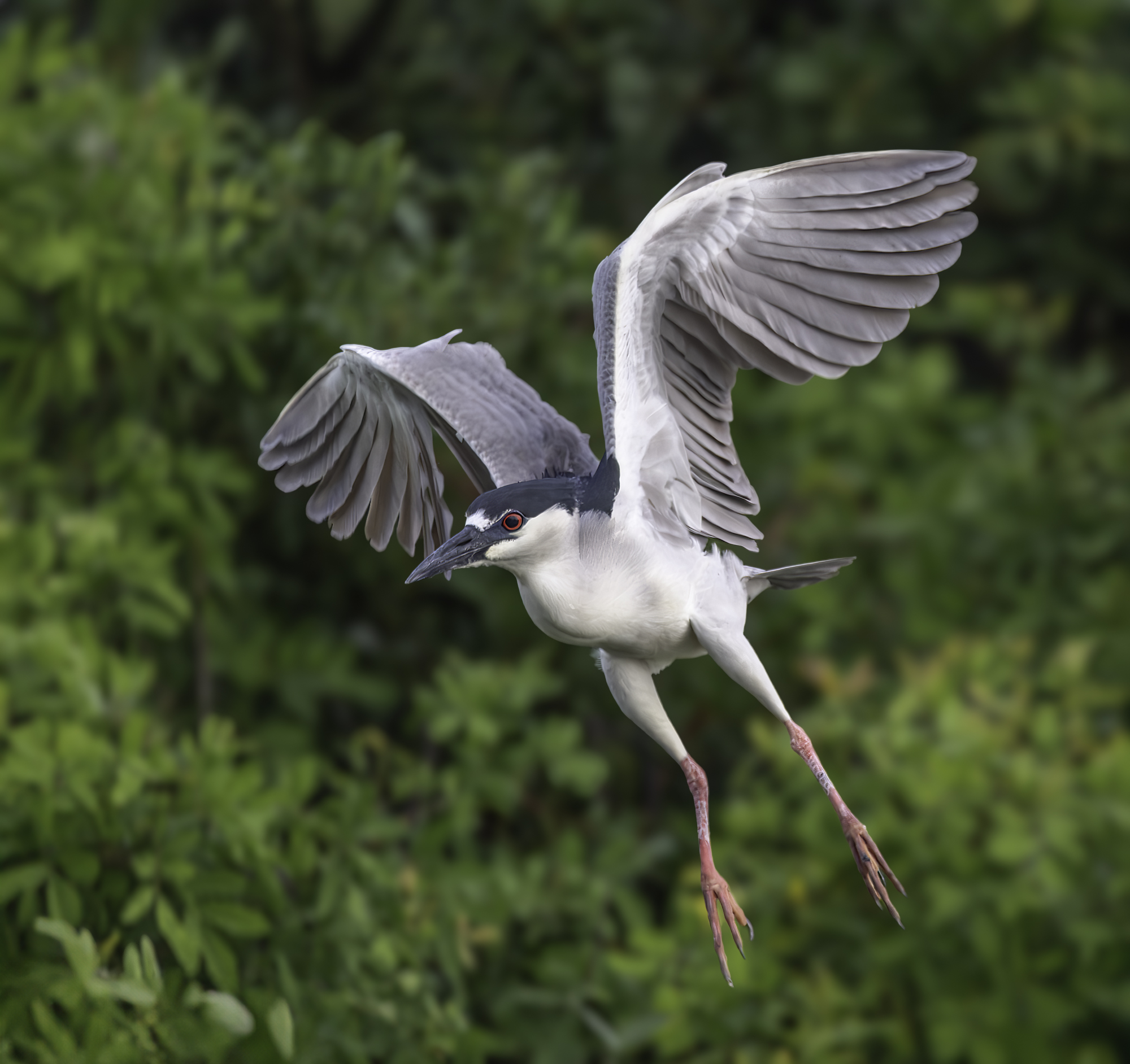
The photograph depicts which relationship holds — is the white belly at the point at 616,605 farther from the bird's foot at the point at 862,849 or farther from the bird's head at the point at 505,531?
the bird's foot at the point at 862,849

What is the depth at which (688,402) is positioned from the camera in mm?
2141

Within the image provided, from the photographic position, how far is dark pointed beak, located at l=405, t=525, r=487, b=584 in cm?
179

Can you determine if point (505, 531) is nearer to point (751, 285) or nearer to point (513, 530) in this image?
point (513, 530)

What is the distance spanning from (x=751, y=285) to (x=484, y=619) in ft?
8.37

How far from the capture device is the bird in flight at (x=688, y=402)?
1879mm

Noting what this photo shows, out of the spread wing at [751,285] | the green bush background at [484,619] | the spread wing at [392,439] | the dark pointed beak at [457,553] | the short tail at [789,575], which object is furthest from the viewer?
the green bush background at [484,619]

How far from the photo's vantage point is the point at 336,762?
15.8 feet

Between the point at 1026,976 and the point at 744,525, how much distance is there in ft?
6.87

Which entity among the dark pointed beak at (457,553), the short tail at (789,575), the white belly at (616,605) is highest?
the dark pointed beak at (457,553)

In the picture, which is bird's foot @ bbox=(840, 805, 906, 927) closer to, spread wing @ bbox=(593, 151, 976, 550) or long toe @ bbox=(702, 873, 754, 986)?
long toe @ bbox=(702, 873, 754, 986)

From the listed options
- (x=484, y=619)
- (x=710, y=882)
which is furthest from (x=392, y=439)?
(x=484, y=619)

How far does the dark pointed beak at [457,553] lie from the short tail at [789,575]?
46cm

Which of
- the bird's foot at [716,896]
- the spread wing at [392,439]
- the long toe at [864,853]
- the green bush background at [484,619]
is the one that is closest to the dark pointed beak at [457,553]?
the spread wing at [392,439]

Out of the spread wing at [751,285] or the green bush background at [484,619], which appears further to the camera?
the green bush background at [484,619]
